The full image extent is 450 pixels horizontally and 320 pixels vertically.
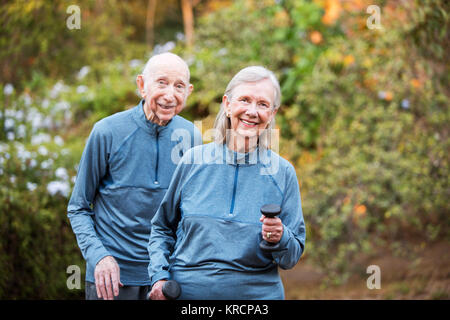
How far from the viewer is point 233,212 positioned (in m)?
2.20

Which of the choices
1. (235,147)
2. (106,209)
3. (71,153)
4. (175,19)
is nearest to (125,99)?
(71,153)

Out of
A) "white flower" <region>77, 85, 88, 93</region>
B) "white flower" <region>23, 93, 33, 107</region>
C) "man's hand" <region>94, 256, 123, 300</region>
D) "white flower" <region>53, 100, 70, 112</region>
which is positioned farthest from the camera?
"white flower" <region>77, 85, 88, 93</region>

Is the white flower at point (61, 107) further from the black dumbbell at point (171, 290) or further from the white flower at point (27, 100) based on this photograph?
the black dumbbell at point (171, 290)

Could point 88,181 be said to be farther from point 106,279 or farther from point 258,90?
point 258,90

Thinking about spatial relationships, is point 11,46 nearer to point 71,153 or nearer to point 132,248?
point 71,153

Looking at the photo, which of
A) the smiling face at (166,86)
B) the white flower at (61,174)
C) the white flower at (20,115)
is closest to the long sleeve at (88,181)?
the smiling face at (166,86)

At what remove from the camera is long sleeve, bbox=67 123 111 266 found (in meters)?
2.70

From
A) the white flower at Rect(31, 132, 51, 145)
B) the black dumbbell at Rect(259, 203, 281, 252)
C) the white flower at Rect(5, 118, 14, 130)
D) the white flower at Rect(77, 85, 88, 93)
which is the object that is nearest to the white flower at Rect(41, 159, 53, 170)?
the white flower at Rect(31, 132, 51, 145)

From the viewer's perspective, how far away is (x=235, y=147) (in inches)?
91.6

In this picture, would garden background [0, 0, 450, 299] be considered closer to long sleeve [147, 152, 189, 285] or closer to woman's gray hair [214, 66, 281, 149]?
long sleeve [147, 152, 189, 285]

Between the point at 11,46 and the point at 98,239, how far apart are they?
6.55m

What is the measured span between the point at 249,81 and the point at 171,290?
0.95 meters

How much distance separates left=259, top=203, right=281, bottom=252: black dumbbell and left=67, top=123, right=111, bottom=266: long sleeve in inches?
39.1

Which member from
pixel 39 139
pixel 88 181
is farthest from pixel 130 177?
pixel 39 139
